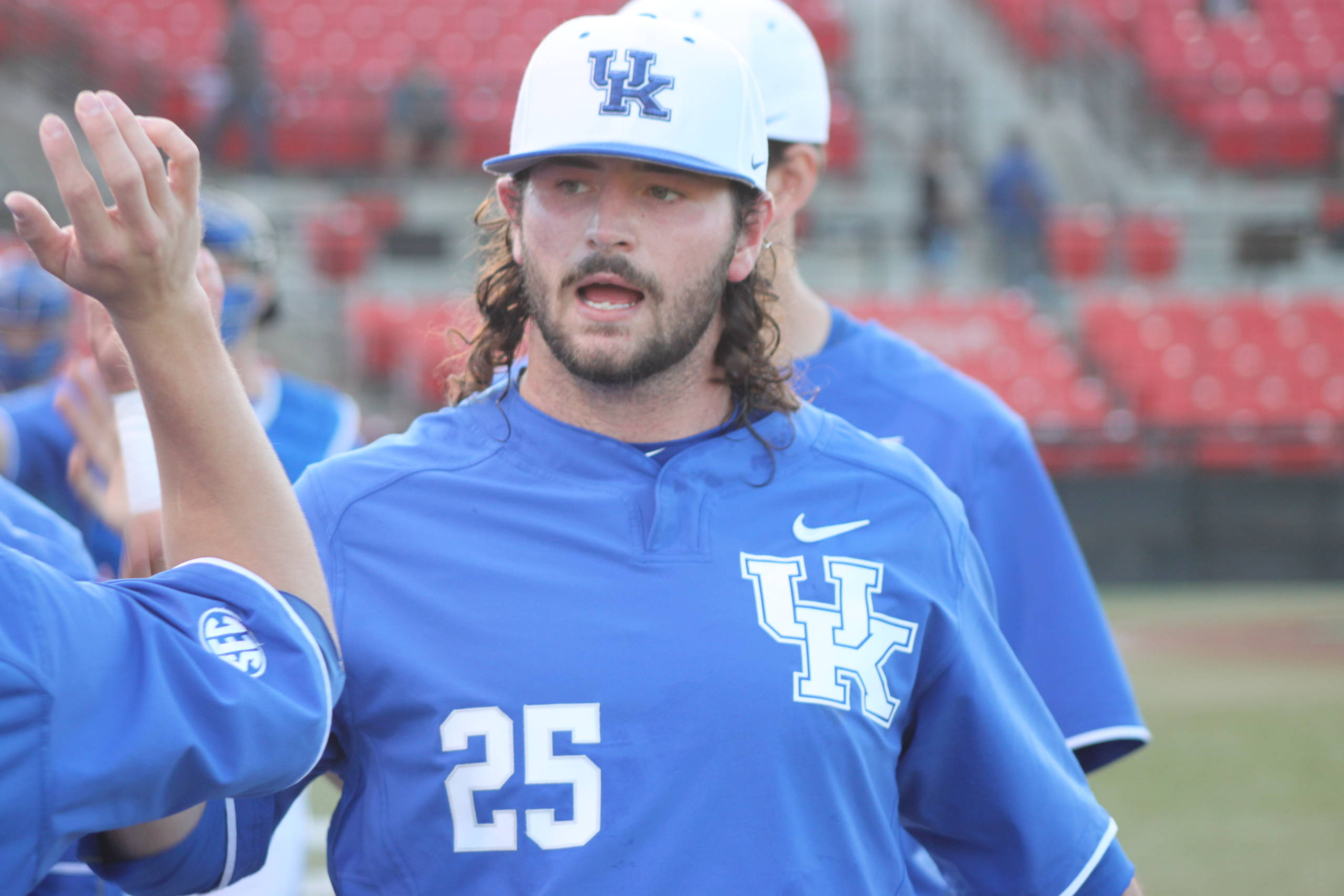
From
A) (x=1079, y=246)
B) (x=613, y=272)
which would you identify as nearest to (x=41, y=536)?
(x=613, y=272)

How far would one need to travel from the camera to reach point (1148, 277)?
14.9 meters

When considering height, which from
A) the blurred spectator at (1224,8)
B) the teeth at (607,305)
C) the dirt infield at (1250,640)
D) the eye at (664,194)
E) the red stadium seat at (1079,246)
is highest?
the blurred spectator at (1224,8)

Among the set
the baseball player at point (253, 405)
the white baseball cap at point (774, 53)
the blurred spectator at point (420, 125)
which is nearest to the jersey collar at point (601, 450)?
the white baseball cap at point (774, 53)

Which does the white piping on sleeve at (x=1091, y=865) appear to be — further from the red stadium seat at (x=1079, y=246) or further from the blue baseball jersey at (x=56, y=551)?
the red stadium seat at (x=1079, y=246)

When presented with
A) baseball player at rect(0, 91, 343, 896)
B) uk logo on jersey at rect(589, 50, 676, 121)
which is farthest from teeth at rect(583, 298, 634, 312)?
baseball player at rect(0, 91, 343, 896)

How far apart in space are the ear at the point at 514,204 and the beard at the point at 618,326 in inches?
2.8

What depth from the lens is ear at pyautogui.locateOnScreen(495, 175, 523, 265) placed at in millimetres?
2205

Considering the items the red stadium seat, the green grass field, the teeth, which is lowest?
the green grass field

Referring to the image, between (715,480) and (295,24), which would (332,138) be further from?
(715,480)

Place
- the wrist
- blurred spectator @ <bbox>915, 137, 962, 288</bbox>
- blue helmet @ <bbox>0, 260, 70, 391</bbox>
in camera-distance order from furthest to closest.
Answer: blurred spectator @ <bbox>915, 137, 962, 288</bbox>, blue helmet @ <bbox>0, 260, 70, 391</bbox>, the wrist

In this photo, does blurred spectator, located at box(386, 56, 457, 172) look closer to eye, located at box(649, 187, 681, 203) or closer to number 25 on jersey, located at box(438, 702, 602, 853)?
eye, located at box(649, 187, 681, 203)

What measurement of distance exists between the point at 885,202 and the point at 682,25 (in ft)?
48.3

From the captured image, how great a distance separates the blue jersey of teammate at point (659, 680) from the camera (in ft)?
6.22

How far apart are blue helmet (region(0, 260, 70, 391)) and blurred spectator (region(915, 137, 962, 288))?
1046 cm
